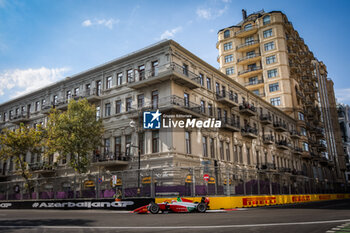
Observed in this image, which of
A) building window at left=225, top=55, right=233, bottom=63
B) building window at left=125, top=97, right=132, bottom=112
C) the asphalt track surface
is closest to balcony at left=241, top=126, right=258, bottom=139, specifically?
building window at left=125, top=97, right=132, bottom=112

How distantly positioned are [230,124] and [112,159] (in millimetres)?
14892

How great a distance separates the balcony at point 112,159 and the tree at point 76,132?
1.41 m

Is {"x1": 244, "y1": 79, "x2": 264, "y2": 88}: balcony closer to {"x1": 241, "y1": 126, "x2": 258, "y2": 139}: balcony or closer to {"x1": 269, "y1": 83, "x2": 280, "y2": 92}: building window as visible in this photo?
{"x1": 269, "y1": 83, "x2": 280, "y2": 92}: building window

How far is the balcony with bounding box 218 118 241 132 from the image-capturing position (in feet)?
110

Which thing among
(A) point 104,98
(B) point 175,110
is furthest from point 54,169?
(B) point 175,110

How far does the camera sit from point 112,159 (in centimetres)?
2934

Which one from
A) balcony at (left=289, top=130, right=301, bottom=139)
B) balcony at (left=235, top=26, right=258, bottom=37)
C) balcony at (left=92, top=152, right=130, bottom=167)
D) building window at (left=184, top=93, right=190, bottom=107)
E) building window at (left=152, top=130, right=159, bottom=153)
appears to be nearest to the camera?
building window at (left=152, top=130, right=159, bottom=153)

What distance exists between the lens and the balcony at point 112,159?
2899cm

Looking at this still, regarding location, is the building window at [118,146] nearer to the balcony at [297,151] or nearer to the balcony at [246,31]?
the balcony at [297,151]

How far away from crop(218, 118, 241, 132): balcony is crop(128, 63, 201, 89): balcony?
5947 millimetres

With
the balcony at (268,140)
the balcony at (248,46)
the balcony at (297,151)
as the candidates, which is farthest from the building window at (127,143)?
the balcony at (248,46)

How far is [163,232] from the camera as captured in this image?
8328mm

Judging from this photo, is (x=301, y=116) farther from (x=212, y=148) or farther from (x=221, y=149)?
(x=212, y=148)

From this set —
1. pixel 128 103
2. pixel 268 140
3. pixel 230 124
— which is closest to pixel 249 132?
pixel 230 124
